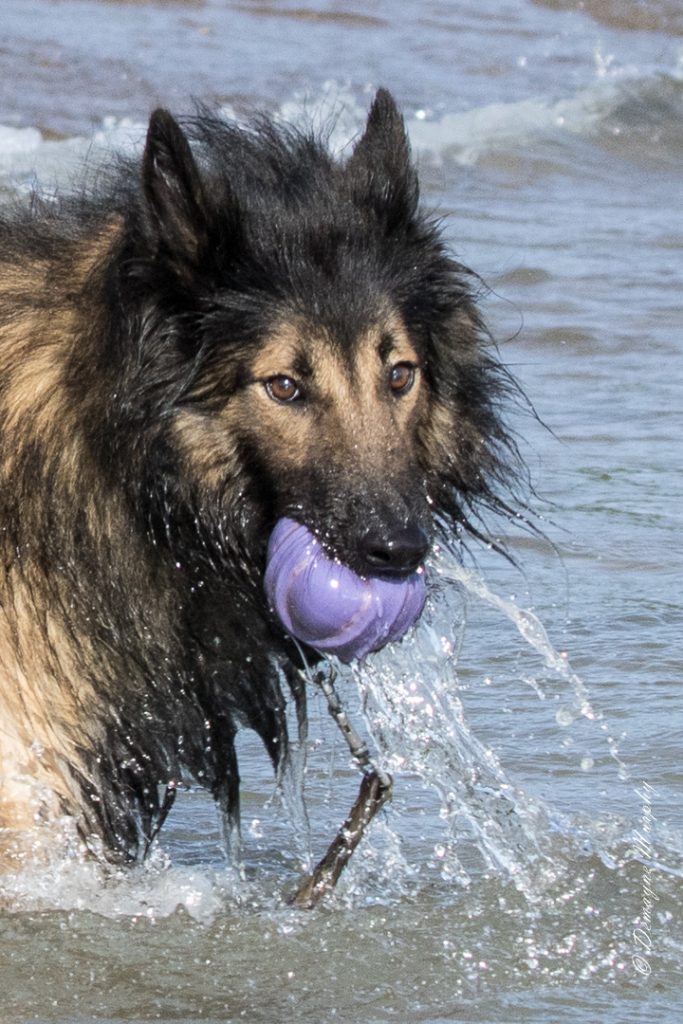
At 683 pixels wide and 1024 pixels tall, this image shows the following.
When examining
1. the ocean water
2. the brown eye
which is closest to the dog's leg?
the ocean water

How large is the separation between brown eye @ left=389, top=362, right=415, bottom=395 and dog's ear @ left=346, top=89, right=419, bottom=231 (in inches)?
14.2

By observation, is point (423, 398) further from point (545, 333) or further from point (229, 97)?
point (229, 97)

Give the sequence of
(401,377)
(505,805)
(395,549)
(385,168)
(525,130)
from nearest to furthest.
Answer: (395,549) → (401,377) → (385,168) → (505,805) → (525,130)

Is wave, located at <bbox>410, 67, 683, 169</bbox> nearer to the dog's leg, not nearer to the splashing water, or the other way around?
the splashing water

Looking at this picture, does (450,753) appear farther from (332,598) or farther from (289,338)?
(289,338)

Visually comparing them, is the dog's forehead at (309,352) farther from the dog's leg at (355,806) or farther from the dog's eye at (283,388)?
the dog's leg at (355,806)

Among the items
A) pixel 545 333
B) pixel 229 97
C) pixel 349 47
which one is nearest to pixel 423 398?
pixel 545 333

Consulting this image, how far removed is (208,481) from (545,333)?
5753 mm

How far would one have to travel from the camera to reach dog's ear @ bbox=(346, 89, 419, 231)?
4.60 metres

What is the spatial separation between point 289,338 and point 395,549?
1.84ft

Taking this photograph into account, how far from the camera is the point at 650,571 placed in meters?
7.10

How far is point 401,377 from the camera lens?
4504mm

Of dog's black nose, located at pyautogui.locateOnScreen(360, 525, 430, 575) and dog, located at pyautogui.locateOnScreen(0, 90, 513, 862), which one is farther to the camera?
dog, located at pyautogui.locateOnScreen(0, 90, 513, 862)

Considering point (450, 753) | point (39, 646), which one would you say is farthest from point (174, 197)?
point (450, 753)
